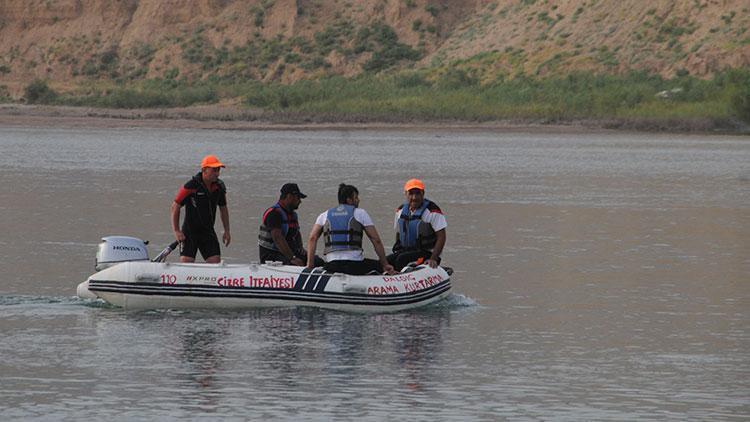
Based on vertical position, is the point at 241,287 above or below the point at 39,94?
below

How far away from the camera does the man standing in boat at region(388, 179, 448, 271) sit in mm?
16703

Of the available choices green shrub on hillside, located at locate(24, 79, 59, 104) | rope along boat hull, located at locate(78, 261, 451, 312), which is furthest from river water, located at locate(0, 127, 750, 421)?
green shrub on hillside, located at locate(24, 79, 59, 104)

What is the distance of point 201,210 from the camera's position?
16.3 m

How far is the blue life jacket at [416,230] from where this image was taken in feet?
55.3

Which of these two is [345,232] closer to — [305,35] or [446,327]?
[446,327]

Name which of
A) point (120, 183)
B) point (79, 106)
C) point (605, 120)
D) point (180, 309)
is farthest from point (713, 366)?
point (79, 106)

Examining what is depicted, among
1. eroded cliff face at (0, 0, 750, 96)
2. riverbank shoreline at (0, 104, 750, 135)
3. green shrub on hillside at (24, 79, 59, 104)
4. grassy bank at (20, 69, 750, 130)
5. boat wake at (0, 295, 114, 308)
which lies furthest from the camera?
green shrub on hillside at (24, 79, 59, 104)

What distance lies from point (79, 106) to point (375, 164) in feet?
134

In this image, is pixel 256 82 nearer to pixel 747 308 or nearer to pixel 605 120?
pixel 605 120

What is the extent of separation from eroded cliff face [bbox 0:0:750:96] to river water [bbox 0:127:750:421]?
46.3 m

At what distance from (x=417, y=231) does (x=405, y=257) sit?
31 centimetres

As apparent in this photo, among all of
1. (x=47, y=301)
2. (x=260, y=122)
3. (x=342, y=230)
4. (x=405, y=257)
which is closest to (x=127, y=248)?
(x=47, y=301)

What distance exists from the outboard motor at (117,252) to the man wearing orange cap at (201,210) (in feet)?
1.39

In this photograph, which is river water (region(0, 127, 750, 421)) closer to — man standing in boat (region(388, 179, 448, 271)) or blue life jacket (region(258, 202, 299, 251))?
man standing in boat (region(388, 179, 448, 271))
